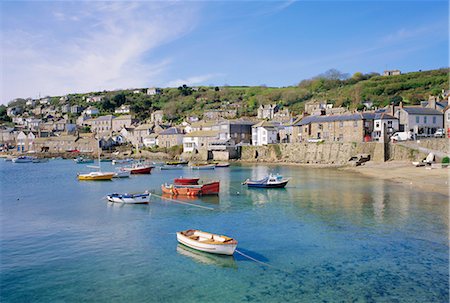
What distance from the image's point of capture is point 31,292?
13.3m

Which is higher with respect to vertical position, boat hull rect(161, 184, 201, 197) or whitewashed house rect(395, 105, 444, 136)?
whitewashed house rect(395, 105, 444, 136)

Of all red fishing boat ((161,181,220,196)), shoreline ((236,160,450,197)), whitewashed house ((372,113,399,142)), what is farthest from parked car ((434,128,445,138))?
red fishing boat ((161,181,220,196))

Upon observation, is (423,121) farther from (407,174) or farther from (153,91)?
(153,91)

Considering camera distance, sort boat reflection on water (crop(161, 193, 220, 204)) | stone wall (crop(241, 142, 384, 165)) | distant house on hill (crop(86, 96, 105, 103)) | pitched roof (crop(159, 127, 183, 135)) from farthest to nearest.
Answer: distant house on hill (crop(86, 96, 105, 103))
pitched roof (crop(159, 127, 183, 135))
stone wall (crop(241, 142, 384, 165))
boat reflection on water (crop(161, 193, 220, 204))

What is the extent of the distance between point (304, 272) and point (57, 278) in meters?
9.78

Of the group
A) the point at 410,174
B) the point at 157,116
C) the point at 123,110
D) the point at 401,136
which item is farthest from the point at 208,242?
the point at 123,110

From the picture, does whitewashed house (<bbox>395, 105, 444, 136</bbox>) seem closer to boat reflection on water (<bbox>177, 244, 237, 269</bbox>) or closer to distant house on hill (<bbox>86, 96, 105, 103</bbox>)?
boat reflection on water (<bbox>177, 244, 237, 269</bbox>)

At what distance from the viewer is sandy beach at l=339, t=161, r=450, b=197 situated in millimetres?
33188

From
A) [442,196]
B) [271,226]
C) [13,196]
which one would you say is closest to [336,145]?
[442,196]

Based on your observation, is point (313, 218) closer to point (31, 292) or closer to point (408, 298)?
point (408, 298)

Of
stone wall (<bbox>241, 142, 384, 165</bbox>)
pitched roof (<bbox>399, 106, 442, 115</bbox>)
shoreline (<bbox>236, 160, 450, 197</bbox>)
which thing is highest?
pitched roof (<bbox>399, 106, 442, 115</bbox>)

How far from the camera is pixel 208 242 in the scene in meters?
16.6

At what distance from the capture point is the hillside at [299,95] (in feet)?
316

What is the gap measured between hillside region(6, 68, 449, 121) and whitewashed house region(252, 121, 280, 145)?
1009 inches
